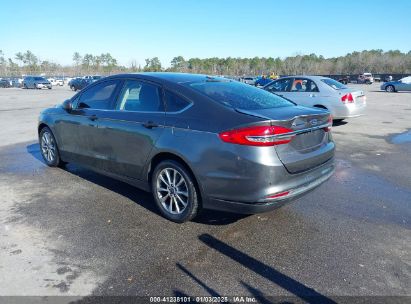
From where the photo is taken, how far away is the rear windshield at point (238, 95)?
156 inches

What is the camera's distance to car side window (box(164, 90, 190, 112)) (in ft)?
13.2

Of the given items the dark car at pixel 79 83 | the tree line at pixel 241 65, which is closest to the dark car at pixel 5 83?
the dark car at pixel 79 83

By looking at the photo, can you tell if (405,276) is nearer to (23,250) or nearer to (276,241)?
(276,241)

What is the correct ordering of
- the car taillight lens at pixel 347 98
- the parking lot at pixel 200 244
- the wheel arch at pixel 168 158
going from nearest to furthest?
the parking lot at pixel 200 244, the wheel arch at pixel 168 158, the car taillight lens at pixel 347 98

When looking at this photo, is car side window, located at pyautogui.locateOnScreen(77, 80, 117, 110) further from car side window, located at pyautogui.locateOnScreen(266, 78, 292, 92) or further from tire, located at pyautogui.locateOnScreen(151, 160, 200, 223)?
car side window, located at pyautogui.locateOnScreen(266, 78, 292, 92)

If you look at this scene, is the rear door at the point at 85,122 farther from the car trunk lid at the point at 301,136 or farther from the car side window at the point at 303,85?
the car side window at the point at 303,85

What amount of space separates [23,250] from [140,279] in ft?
4.45

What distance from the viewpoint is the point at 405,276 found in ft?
10.0

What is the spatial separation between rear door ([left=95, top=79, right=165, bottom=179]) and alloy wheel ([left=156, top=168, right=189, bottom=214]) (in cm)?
33

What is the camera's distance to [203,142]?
144 inches

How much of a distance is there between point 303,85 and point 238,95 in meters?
7.54

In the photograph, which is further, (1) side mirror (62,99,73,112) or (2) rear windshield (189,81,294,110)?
(1) side mirror (62,99,73,112)

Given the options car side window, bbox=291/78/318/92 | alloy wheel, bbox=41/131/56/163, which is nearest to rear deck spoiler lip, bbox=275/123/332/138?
alloy wheel, bbox=41/131/56/163

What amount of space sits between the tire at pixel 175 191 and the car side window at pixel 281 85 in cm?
814
